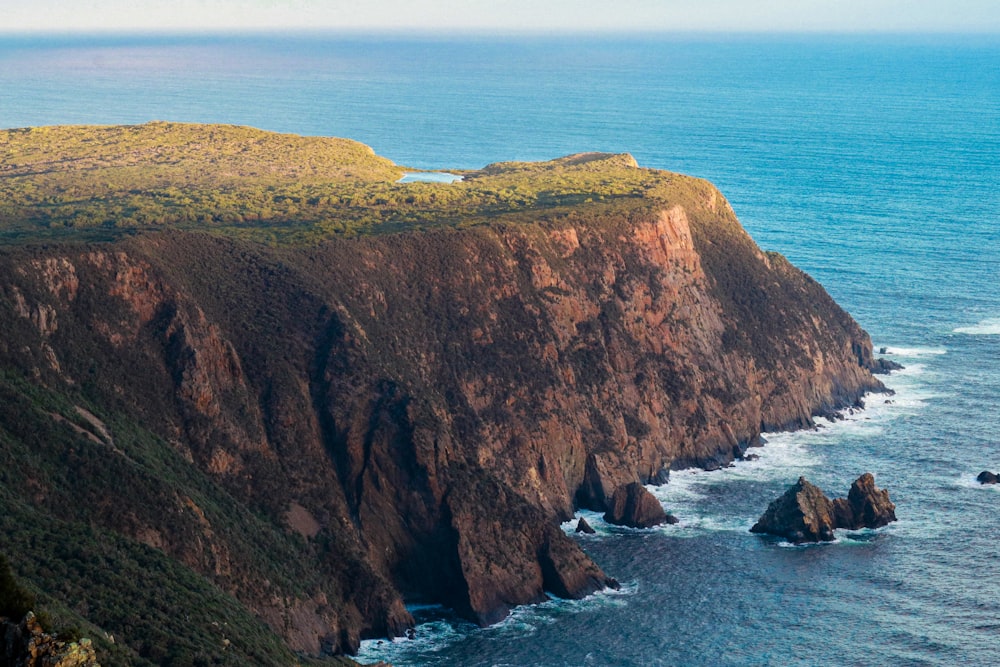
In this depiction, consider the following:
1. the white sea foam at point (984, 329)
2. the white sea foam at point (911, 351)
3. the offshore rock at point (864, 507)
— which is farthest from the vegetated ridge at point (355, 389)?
the white sea foam at point (984, 329)

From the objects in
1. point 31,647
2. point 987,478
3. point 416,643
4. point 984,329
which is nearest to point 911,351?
point 984,329

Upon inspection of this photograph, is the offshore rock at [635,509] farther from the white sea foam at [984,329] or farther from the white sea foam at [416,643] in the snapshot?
the white sea foam at [984,329]

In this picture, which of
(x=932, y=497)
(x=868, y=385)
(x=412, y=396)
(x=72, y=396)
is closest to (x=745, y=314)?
(x=868, y=385)

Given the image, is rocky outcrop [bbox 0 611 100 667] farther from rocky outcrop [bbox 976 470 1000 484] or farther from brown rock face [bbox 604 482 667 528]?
rocky outcrop [bbox 976 470 1000 484]

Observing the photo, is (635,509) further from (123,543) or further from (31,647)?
(31,647)

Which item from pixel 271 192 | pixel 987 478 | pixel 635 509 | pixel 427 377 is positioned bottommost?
pixel 635 509

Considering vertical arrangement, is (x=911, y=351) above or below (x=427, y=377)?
below
